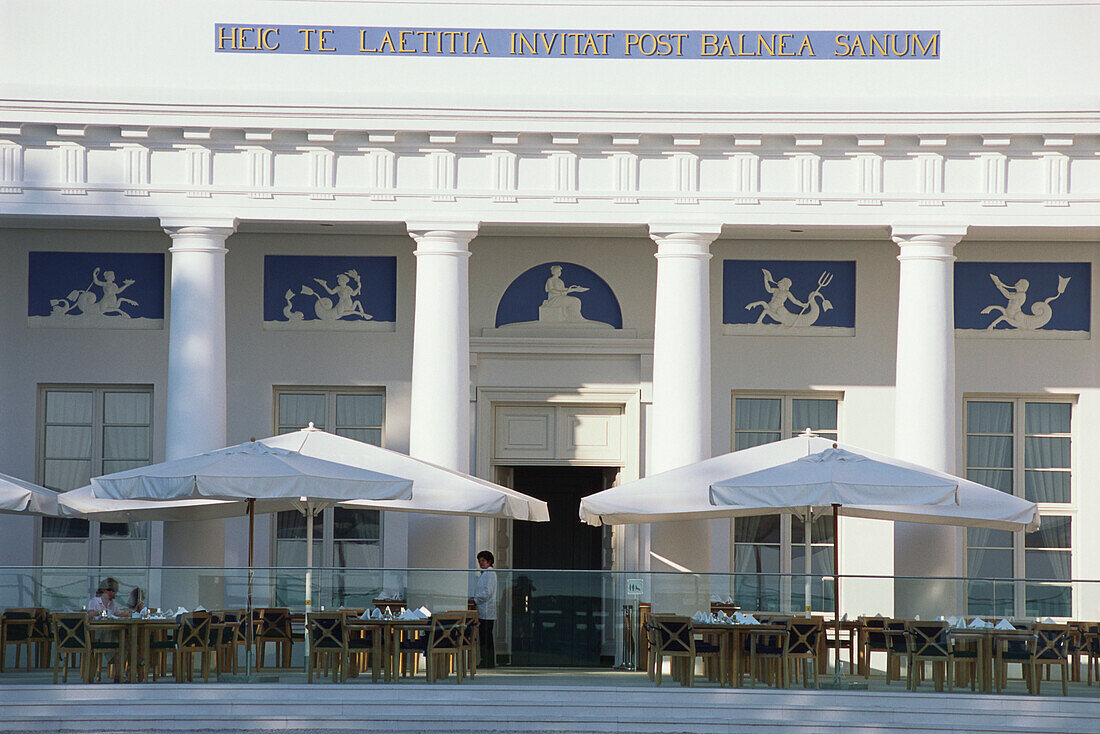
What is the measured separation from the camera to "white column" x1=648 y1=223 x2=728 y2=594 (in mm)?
18531

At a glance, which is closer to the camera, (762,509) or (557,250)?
(762,509)

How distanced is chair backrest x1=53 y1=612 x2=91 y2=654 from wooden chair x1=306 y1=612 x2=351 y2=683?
208 centimetres

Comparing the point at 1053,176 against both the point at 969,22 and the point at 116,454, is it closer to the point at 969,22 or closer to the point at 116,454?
the point at 969,22

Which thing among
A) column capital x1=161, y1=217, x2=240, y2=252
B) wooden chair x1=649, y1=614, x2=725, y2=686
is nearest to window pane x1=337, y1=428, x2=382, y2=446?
column capital x1=161, y1=217, x2=240, y2=252

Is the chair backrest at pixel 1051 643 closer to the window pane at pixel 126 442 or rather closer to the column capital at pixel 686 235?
the column capital at pixel 686 235

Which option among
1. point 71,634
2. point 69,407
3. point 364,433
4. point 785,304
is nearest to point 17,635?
point 71,634

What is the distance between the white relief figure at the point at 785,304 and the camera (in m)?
21.1

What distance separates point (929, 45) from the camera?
763 inches

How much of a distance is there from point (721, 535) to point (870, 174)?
548 cm

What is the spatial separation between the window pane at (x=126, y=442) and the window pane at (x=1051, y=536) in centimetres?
1250

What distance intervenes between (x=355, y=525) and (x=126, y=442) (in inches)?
136

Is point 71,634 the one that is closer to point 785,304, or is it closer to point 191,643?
point 191,643

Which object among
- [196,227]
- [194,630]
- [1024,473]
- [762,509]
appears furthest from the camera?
[1024,473]

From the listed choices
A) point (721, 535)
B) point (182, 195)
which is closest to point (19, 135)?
point (182, 195)
